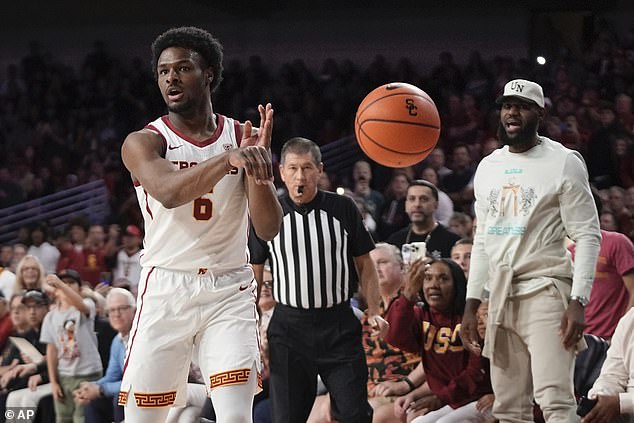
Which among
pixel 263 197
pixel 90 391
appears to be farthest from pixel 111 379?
pixel 263 197

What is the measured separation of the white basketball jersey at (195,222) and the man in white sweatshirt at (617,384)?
1.76m

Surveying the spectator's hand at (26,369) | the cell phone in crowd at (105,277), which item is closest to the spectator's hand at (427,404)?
the spectator's hand at (26,369)

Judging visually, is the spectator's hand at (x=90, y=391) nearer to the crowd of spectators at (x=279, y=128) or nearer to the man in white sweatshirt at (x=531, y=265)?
the crowd of spectators at (x=279, y=128)

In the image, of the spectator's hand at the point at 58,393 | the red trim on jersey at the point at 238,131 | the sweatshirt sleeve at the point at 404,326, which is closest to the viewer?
the red trim on jersey at the point at 238,131

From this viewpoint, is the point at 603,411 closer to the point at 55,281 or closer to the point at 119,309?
the point at 119,309

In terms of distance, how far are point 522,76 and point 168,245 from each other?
383 inches

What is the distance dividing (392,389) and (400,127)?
5.19 ft

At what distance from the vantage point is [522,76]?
12.9m

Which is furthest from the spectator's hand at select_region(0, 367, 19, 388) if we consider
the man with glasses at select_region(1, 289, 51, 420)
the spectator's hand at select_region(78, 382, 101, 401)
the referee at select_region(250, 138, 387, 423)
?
the referee at select_region(250, 138, 387, 423)

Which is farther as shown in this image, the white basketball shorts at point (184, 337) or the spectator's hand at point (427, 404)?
the spectator's hand at point (427, 404)

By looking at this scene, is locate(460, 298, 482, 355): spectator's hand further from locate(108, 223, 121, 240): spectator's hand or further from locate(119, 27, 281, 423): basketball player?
locate(108, 223, 121, 240): spectator's hand

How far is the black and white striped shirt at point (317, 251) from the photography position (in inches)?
214

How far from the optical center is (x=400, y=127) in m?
6.31

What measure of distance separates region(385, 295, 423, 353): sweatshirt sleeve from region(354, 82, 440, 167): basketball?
988 mm
